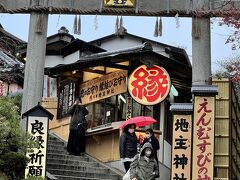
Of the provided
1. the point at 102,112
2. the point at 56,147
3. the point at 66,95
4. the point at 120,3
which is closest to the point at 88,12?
the point at 120,3

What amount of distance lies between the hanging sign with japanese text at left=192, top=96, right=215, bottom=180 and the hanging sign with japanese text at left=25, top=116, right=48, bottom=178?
143 inches

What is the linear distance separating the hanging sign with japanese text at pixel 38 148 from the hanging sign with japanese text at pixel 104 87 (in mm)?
6380

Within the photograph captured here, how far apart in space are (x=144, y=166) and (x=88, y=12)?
6.22 metres

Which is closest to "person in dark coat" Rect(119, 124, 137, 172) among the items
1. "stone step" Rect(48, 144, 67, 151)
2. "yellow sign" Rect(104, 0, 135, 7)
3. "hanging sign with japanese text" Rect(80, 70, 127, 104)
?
"yellow sign" Rect(104, 0, 135, 7)

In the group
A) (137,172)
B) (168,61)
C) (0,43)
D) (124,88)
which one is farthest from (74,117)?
(137,172)

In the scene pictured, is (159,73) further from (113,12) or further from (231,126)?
(231,126)

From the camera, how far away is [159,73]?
66.9ft

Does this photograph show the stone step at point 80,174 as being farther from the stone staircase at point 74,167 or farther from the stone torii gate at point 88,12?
the stone torii gate at point 88,12

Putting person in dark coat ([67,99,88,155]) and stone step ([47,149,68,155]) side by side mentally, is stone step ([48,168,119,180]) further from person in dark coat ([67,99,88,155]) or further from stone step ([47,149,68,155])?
person in dark coat ([67,99,88,155])

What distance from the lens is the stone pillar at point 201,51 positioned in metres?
17.3

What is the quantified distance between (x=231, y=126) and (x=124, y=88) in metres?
6.66

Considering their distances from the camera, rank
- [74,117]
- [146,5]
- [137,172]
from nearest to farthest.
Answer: [137,172], [146,5], [74,117]

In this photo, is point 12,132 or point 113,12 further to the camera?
point 113,12

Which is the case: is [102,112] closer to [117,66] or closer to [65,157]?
[117,66]
